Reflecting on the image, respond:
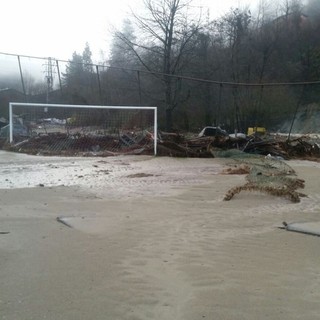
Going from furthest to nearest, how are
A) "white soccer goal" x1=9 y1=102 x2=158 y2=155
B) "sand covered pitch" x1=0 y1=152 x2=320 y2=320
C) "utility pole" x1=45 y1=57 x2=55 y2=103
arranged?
"utility pole" x1=45 y1=57 x2=55 y2=103 < "white soccer goal" x1=9 y1=102 x2=158 y2=155 < "sand covered pitch" x1=0 y1=152 x2=320 y2=320

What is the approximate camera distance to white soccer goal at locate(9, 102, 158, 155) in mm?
21516

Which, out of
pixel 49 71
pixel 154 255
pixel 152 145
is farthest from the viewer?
pixel 49 71

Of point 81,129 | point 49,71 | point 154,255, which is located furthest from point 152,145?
point 154,255

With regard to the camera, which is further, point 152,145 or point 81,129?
point 81,129

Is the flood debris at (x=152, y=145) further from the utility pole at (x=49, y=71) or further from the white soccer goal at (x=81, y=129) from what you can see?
the utility pole at (x=49, y=71)

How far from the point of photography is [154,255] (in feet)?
18.2

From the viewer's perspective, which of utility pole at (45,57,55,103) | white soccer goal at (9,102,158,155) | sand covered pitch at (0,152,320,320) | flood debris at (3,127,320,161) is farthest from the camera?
utility pole at (45,57,55,103)

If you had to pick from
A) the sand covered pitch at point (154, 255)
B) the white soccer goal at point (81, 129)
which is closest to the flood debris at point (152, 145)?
the white soccer goal at point (81, 129)

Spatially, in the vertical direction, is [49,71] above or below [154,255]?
above

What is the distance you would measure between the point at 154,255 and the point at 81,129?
62.7ft

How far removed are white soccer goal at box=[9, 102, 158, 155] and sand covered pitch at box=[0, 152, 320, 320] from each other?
11123mm

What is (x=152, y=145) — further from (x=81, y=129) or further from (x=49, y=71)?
(x=49, y=71)

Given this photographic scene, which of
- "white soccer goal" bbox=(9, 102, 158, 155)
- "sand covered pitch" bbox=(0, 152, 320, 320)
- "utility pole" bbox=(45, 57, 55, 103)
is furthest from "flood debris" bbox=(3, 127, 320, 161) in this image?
"sand covered pitch" bbox=(0, 152, 320, 320)

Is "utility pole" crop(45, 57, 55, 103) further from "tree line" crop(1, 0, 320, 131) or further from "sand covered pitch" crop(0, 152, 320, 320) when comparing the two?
"sand covered pitch" crop(0, 152, 320, 320)
